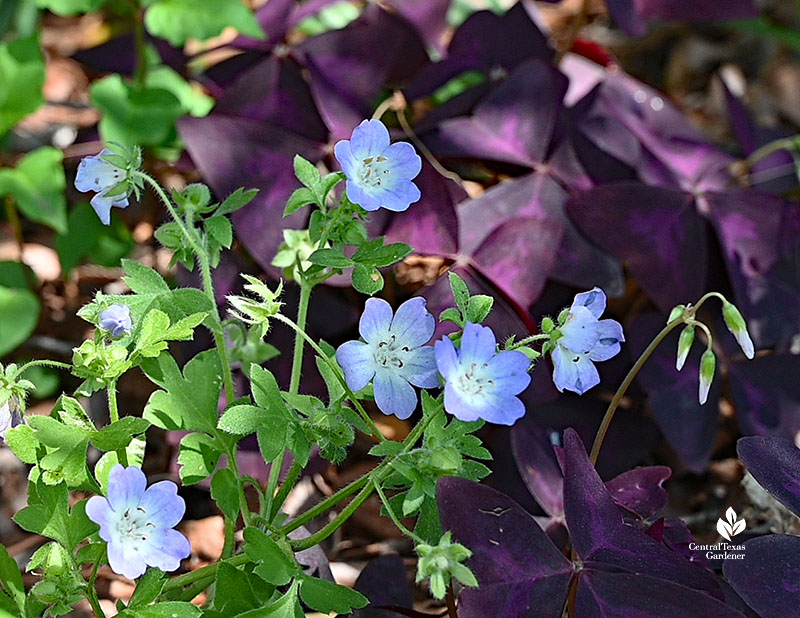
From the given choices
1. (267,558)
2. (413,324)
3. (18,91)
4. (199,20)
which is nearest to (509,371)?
(413,324)

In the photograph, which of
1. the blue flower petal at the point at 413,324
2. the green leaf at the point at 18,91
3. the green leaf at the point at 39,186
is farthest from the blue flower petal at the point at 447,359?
the green leaf at the point at 18,91

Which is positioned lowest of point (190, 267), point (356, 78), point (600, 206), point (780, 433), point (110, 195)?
point (780, 433)

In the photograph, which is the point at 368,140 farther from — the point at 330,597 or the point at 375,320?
the point at 330,597

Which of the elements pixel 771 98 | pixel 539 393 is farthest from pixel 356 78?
pixel 771 98

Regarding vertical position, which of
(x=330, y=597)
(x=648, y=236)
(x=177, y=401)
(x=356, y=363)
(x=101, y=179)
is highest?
(x=101, y=179)

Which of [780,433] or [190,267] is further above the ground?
[190,267]

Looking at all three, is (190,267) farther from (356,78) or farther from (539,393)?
(356,78)

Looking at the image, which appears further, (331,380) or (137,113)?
(137,113)

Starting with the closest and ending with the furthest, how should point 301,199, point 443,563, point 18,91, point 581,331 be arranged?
point 443,563 → point 581,331 → point 301,199 → point 18,91
